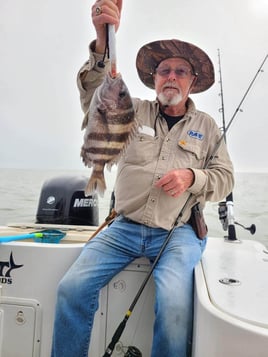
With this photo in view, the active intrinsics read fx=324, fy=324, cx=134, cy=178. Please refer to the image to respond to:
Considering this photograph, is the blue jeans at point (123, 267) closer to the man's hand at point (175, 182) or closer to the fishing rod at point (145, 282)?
the fishing rod at point (145, 282)

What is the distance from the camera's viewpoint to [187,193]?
1777mm

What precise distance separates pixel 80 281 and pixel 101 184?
0.55 metres

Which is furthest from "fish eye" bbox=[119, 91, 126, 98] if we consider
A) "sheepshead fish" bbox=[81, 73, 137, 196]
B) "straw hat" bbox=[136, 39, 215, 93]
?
"straw hat" bbox=[136, 39, 215, 93]

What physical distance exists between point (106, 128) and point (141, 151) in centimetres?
62

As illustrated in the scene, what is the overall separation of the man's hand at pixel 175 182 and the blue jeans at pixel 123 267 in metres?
0.25

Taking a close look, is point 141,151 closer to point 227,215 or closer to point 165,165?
point 165,165

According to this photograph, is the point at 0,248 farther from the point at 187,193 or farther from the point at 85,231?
the point at 187,193

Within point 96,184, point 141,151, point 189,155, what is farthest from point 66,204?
point 96,184

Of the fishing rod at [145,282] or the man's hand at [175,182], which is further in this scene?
the man's hand at [175,182]

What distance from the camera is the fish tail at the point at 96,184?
1.19m

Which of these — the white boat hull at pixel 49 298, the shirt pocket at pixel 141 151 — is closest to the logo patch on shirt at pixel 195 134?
the shirt pocket at pixel 141 151

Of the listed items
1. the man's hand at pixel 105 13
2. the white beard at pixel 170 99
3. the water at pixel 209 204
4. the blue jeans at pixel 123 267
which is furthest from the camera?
the water at pixel 209 204

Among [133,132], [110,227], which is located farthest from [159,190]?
[133,132]

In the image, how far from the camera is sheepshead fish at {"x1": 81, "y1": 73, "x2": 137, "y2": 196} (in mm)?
1176
